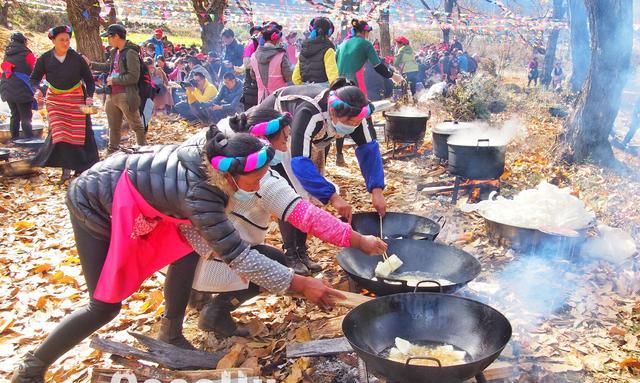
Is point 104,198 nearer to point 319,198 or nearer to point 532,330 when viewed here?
point 319,198

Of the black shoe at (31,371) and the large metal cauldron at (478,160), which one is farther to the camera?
the large metal cauldron at (478,160)

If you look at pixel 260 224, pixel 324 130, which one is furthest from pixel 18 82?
pixel 260 224

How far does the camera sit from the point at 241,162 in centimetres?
257

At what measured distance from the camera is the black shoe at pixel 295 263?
16.1 ft

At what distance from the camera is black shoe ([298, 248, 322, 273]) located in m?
4.99

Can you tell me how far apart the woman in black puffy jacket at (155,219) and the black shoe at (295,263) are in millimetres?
1853

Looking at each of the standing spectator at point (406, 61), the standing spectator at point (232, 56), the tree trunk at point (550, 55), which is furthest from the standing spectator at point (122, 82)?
the tree trunk at point (550, 55)

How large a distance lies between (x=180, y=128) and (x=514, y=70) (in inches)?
1149

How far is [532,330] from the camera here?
12.9ft

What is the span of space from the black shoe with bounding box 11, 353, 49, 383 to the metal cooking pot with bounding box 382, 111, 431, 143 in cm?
666

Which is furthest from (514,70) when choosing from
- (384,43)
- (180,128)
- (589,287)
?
(589,287)

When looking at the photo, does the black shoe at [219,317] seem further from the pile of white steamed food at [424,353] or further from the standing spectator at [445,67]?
the standing spectator at [445,67]

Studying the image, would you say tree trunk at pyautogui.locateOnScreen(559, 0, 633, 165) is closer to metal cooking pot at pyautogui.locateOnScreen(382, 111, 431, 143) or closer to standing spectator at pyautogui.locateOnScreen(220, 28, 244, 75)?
metal cooking pot at pyautogui.locateOnScreen(382, 111, 431, 143)

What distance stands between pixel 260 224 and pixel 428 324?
4.65 ft
